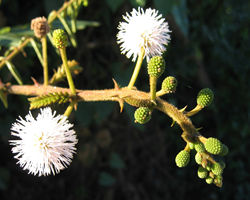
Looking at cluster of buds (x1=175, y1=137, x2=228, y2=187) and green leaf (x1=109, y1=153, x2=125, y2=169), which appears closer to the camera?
cluster of buds (x1=175, y1=137, x2=228, y2=187)

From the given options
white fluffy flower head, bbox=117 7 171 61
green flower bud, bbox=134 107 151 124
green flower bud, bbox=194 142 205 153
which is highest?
white fluffy flower head, bbox=117 7 171 61

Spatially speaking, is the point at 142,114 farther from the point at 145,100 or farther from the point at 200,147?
the point at 200,147

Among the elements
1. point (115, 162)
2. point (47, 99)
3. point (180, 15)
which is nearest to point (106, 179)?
point (115, 162)

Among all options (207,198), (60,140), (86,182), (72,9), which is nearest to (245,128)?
(207,198)

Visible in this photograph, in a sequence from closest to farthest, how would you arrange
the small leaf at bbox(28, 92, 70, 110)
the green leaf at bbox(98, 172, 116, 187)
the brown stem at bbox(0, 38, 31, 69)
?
1. the small leaf at bbox(28, 92, 70, 110)
2. the brown stem at bbox(0, 38, 31, 69)
3. the green leaf at bbox(98, 172, 116, 187)

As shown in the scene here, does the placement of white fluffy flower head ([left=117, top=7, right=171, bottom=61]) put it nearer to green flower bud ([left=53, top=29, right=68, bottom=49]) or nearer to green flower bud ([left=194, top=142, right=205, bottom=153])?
green flower bud ([left=53, top=29, right=68, bottom=49])

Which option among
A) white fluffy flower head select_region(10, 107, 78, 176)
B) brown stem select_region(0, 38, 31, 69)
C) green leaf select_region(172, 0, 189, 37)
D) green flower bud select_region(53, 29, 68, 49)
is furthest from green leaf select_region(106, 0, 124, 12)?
white fluffy flower head select_region(10, 107, 78, 176)

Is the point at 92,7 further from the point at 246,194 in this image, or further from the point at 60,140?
the point at 246,194
